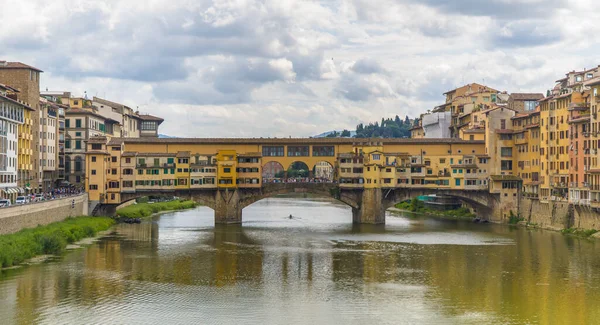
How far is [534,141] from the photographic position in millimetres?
65312

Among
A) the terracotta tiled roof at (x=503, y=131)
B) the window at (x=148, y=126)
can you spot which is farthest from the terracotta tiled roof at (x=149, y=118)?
the terracotta tiled roof at (x=503, y=131)

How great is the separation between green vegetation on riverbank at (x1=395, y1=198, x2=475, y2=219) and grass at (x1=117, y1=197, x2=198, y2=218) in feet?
81.9

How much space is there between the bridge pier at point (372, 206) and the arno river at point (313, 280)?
7204mm

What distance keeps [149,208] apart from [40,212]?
1218 inches

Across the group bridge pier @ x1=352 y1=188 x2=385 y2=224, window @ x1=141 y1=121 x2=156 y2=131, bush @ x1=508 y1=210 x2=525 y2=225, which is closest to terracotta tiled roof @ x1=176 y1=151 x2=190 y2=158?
bridge pier @ x1=352 y1=188 x2=385 y2=224

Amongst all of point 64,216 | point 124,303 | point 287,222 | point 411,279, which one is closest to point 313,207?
point 287,222

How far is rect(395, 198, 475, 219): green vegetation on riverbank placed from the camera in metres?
75.4

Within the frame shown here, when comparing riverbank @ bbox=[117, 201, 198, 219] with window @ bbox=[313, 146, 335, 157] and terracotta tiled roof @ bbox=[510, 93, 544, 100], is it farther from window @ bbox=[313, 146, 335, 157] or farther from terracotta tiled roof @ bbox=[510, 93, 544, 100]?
terracotta tiled roof @ bbox=[510, 93, 544, 100]

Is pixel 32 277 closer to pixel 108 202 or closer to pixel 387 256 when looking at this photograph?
pixel 387 256

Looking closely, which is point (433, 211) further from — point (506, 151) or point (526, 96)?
point (506, 151)

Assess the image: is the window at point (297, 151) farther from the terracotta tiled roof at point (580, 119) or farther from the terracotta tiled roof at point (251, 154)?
the terracotta tiled roof at point (580, 119)

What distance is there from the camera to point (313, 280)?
39.1 m

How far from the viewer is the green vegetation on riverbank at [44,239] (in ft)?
132

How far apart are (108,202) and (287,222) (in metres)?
15.4
